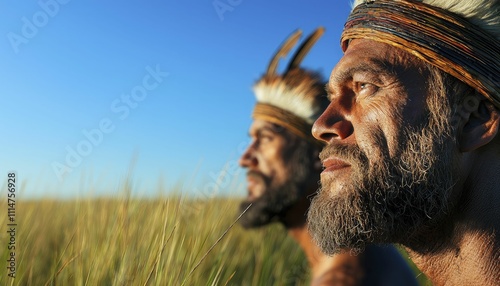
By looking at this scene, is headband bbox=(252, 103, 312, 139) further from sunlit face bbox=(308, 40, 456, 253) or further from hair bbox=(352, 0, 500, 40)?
hair bbox=(352, 0, 500, 40)

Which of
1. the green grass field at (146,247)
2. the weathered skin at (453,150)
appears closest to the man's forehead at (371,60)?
the weathered skin at (453,150)

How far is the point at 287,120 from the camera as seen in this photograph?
4.94 meters

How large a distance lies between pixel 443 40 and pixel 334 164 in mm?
596

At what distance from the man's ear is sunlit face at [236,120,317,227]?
2737mm

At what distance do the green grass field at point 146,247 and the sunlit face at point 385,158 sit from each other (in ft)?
1.77

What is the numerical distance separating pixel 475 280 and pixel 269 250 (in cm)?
420

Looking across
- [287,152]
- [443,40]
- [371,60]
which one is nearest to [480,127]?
[443,40]

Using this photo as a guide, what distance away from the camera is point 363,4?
245cm

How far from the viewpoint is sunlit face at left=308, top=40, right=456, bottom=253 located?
6.98ft

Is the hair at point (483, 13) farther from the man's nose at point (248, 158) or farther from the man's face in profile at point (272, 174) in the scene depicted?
the man's nose at point (248, 158)

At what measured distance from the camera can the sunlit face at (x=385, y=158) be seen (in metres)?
2.13

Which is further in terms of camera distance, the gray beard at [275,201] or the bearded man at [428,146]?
the gray beard at [275,201]

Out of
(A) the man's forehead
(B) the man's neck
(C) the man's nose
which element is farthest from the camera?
(C) the man's nose

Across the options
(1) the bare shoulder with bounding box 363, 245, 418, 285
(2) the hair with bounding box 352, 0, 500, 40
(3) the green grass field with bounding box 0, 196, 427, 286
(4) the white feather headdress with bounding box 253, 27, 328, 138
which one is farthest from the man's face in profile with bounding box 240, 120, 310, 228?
(2) the hair with bounding box 352, 0, 500, 40
